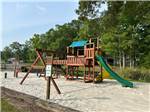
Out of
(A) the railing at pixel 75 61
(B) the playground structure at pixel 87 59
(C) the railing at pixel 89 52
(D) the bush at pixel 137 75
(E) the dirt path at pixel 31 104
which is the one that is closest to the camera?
(E) the dirt path at pixel 31 104

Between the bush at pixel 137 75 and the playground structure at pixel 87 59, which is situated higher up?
the playground structure at pixel 87 59

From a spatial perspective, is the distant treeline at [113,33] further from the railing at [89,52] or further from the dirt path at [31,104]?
the dirt path at [31,104]

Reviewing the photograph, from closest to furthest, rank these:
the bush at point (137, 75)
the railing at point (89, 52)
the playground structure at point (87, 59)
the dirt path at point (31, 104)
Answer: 1. the dirt path at point (31, 104)
2. the playground structure at point (87, 59)
3. the railing at point (89, 52)
4. the bush at point (137, 75)

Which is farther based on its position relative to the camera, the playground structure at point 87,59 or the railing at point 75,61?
the railing at point 75,61

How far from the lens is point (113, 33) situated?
41781 millimetres

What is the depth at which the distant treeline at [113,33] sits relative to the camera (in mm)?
18734

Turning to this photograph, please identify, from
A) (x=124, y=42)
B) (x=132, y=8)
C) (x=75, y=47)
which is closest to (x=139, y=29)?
(x=124, y=42)

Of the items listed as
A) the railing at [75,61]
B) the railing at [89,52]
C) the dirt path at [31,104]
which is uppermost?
the railing at [89,52]

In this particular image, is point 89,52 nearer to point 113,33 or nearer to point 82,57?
point 82,57

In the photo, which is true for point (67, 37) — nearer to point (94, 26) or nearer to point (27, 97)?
point (94, 26)

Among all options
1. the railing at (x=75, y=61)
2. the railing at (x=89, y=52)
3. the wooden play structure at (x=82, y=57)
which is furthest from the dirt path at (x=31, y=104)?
the railing at (x=75, y=61)

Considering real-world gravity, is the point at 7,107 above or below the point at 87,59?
below

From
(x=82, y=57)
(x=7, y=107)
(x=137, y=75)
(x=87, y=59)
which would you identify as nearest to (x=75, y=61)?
(x=82, y=57)

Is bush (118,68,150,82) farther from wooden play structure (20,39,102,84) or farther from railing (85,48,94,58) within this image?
railing (85,48,94,58)
